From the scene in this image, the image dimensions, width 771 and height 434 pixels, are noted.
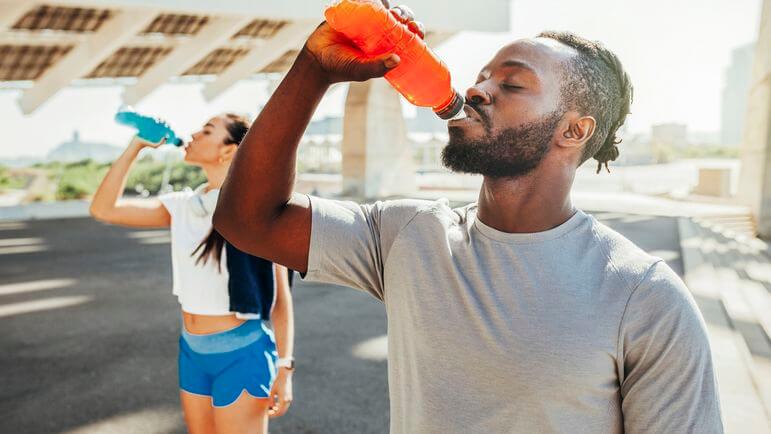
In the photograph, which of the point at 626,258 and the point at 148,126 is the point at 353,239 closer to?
the point at 626,258

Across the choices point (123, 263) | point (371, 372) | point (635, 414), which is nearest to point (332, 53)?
point (635, 414)

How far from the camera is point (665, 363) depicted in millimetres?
1202

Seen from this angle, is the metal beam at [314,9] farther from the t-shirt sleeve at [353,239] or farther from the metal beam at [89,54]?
the t-shirt sleeve at [353,239]

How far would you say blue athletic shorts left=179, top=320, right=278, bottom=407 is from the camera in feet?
8.32

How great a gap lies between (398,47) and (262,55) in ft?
80.7

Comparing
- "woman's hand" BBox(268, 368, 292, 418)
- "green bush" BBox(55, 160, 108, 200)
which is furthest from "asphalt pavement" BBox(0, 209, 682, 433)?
"green bush" BBox(55, 160, 108, 200)

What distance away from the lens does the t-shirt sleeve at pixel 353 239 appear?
153 centimetres

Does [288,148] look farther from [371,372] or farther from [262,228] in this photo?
[371,372]

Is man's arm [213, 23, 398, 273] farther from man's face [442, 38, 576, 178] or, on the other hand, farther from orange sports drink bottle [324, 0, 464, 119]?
man's face [442, 38, 576, 178]

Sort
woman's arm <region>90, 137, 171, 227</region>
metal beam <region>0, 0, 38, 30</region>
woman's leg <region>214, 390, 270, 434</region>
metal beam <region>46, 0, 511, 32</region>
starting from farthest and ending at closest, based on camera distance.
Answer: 1. metal beam <region>46, 0, 511, 32</region>
2. metal beam <region>0, 0, 38, 30</region>
3. woman's arm <region>90, 137, 171, 227</region>
4. woman's leg <region>214, 390, 270, 434</region>

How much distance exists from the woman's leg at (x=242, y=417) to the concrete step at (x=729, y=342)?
9.12 ft

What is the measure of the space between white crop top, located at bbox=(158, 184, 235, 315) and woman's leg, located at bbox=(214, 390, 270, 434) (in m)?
0.43

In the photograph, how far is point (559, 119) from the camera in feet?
4.96

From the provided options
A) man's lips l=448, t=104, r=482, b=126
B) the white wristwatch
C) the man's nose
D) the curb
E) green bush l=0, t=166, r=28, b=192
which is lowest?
the curb
